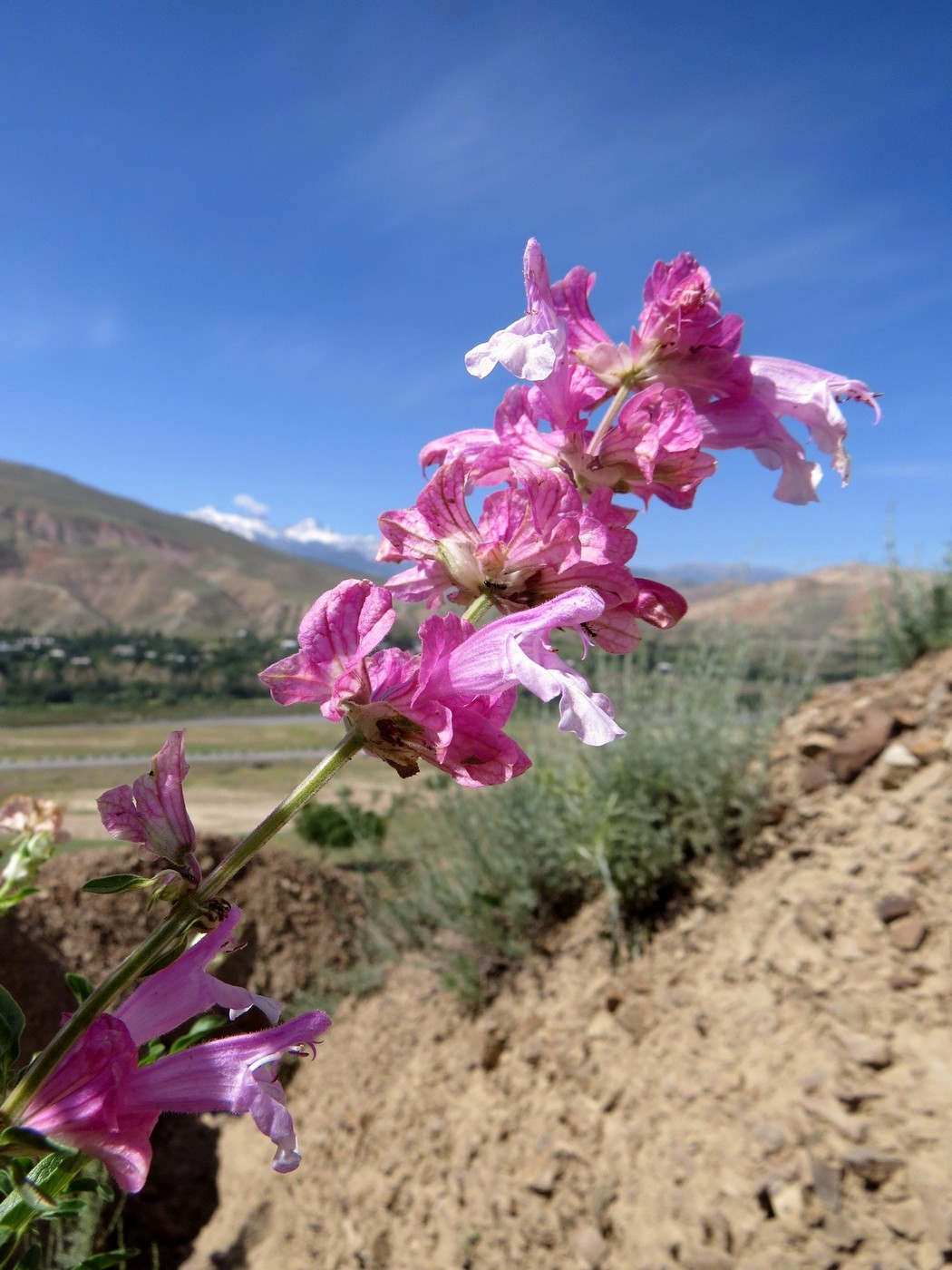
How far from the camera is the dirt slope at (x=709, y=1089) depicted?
2.16 meters

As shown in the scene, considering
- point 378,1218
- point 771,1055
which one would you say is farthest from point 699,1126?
point 378,1218

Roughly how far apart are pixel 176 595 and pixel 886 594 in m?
34.7

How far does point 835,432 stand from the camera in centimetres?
75

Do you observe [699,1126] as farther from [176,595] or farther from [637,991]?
[176,595]

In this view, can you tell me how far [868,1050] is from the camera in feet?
7.64

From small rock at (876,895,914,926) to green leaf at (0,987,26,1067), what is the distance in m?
2.71

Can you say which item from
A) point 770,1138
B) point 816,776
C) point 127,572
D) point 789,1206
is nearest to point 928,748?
point 816,776

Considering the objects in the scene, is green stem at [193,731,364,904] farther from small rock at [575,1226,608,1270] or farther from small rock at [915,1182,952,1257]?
small rock at [575,1226,608,1270]

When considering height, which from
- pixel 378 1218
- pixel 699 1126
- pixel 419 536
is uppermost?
pixel 419 536

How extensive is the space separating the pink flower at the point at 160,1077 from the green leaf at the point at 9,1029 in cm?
6

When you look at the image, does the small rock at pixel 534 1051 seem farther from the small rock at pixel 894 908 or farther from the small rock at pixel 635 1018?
the small rock at pixel 894 908

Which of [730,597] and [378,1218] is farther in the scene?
[730,597]

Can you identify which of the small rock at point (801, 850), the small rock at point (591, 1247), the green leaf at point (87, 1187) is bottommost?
the small rock at point (591, 1247)

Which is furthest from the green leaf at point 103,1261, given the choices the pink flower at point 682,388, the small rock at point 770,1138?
the small rock at point 770,1138
